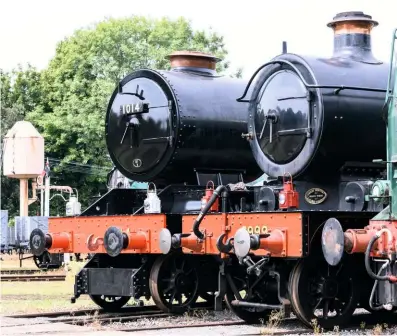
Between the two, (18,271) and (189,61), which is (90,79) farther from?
(189,61)

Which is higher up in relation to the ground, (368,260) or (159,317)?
(368,260)

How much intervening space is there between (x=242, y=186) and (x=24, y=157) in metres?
22.0

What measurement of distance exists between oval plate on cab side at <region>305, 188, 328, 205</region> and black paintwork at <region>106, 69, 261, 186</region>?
2.44 metres

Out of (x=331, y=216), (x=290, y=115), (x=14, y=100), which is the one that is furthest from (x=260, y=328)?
(x=14, y=100)

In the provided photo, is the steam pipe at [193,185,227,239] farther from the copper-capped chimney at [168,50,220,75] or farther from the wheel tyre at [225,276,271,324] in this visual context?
the copper-capped chimney at [168,50,220,75]

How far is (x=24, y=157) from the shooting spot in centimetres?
3269

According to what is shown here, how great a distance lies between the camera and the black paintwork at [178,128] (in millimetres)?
12914

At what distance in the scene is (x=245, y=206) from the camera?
1162cm

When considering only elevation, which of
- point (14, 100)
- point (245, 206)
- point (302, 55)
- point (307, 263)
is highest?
point (14, 100)

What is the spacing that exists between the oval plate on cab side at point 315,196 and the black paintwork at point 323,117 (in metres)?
0.16

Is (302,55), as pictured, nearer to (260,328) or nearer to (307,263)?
(307,263)

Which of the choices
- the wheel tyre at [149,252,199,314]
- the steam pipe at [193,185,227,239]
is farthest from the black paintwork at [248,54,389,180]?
the wheel tyre at [149,252,199,314]

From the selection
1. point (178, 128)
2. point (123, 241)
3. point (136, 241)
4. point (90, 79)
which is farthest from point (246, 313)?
point (90, 79)

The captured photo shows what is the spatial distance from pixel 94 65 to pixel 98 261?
95.4 ft
